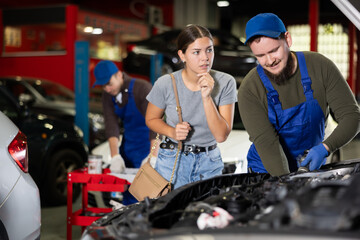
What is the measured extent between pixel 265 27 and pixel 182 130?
73cm

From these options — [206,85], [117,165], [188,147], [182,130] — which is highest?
[206,85]

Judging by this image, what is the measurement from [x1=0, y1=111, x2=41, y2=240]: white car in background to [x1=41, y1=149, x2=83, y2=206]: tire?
2406mm

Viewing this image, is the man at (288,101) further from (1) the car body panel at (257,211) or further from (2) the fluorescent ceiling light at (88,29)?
(2) the fluorescent ceiling light at (88,29)

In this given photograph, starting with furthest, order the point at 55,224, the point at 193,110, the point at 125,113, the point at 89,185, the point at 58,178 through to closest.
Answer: the point at 58,178, the point at 55,224, the point at 125,113, the point at 89,185, the point at 193,110

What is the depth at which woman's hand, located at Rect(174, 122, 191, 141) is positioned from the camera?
2.67 metres

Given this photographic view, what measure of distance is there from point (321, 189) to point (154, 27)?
603 inches

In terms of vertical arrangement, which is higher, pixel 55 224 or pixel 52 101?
pixel 52 101

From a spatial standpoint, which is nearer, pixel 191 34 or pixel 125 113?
pixel 191 34

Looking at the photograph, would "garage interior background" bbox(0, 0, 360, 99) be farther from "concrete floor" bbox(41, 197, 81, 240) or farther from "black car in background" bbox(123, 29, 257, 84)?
"concrete floor" bbox(41, 197, 81, 240)

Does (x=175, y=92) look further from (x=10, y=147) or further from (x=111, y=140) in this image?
(x=111, y=140)

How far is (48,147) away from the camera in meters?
5.20

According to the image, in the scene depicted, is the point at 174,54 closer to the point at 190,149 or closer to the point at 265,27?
the point at 190,149

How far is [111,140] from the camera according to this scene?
4074mm

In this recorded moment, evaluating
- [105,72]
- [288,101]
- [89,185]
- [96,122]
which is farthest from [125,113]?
[96,122]
